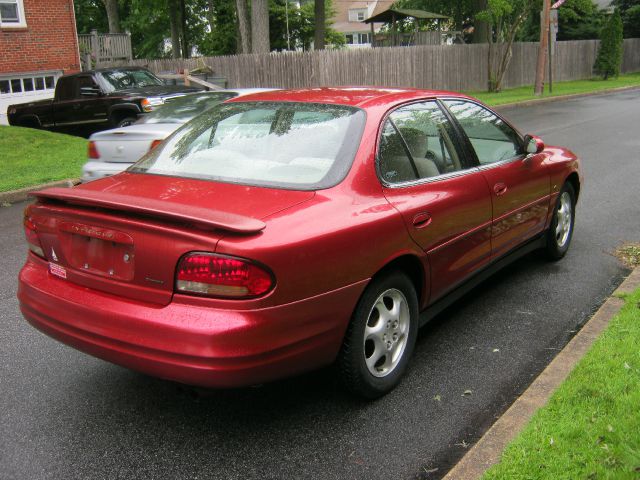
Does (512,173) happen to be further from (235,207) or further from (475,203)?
(235,207)

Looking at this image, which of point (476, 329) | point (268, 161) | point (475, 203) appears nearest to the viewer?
point (268, 161)

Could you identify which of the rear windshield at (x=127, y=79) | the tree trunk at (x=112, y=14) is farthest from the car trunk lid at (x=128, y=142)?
the tree trunk at (x=112, y=14)

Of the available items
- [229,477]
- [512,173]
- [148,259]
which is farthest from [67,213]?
[512,173]

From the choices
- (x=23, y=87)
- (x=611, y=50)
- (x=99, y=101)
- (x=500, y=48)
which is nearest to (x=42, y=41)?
(x=23, y=87)

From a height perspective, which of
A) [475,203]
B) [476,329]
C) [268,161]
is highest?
[268,161]

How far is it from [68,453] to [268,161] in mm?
1769

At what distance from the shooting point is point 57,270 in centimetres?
343

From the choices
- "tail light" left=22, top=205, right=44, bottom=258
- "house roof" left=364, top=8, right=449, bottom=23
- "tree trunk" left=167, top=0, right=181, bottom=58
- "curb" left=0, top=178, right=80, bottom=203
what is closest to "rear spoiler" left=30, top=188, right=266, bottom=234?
"tail light" left=22, top=205, right=44, bottom=258

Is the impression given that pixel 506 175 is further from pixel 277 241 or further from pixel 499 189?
pixel 277 241

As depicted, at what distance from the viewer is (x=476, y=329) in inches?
183

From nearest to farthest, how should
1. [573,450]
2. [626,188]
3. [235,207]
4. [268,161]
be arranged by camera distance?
[573,450] < [235,207] < [268,161] < [626,188]

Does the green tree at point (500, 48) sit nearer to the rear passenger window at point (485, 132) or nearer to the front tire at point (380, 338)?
the rear passenger window at point (485, 132)

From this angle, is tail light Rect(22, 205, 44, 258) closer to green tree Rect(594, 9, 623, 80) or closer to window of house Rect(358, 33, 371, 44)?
green tree Rect(594, 9, 623, 80)

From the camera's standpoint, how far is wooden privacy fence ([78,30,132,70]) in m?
26.3
